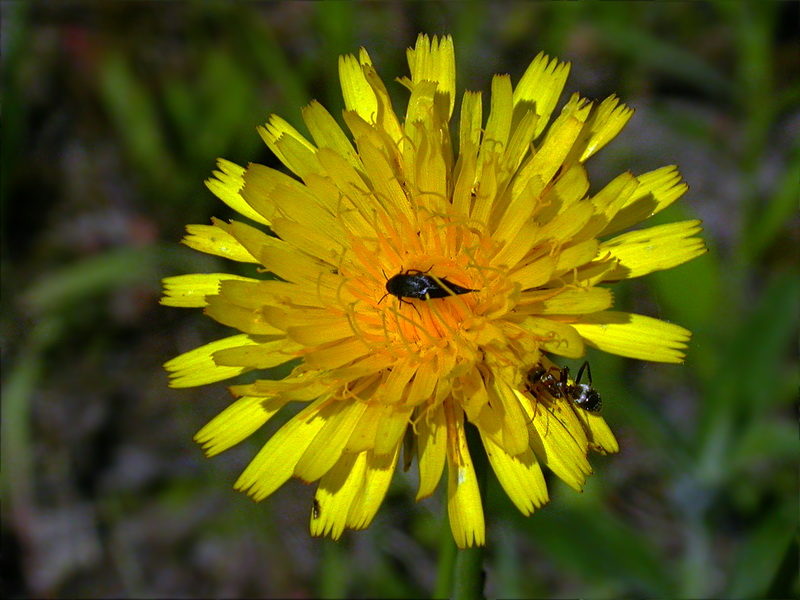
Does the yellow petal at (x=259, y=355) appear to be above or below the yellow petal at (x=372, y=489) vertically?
above

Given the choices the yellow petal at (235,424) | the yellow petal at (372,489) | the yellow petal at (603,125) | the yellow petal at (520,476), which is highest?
the yellow petal at (603,125)

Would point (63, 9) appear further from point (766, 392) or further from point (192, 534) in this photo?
point (766, 392)

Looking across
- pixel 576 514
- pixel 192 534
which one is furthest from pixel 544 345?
pixel 192 534

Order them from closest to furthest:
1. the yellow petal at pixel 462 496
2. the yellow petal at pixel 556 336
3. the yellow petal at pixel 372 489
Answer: the yellow petal at pixel 556 336, the yellow petal at pixel 462 496, the yellow petal at pixel 372 489

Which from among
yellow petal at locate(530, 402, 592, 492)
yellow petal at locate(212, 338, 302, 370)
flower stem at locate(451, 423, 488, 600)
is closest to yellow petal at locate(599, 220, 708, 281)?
yellow petal at locate(530, 402, 592, 492)

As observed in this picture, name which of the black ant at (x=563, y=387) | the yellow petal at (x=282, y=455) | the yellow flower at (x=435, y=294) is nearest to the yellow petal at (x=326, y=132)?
the yellow flower at (x=435, y=294)

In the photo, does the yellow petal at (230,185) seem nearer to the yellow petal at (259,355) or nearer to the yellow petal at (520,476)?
the yellow petal at (259,355)

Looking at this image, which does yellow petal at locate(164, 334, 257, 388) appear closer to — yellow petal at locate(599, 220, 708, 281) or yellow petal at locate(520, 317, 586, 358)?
yellow petal at locate(520, 317, 586, 358)

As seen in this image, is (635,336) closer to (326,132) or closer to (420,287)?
(420,287)
